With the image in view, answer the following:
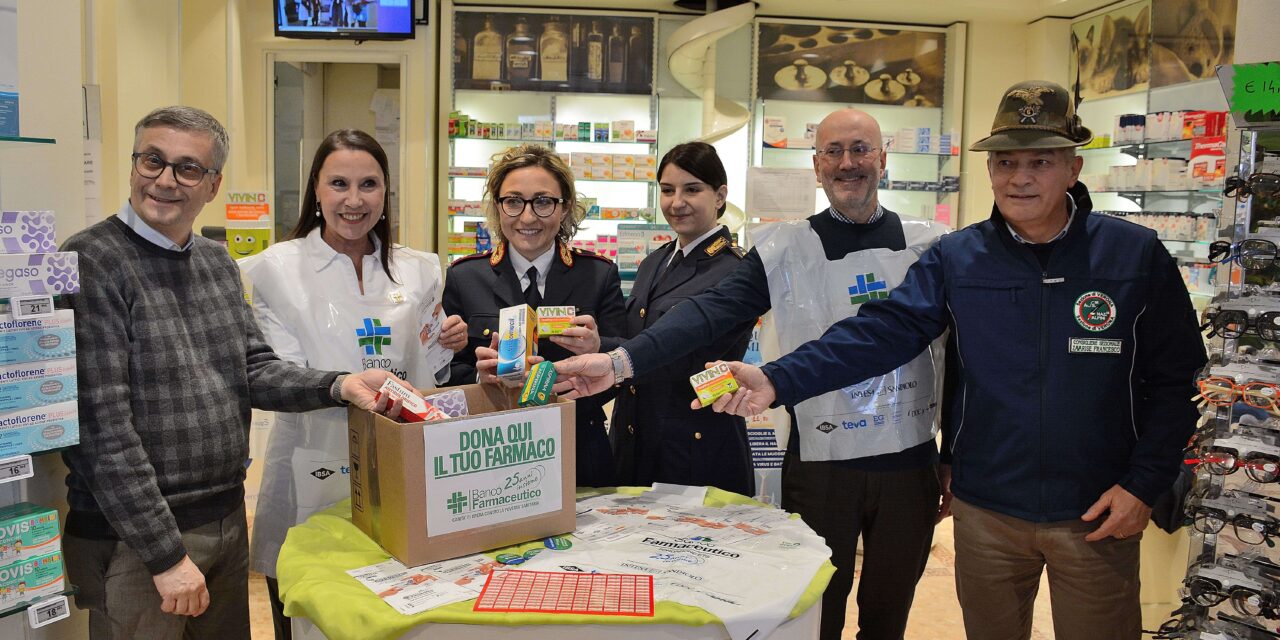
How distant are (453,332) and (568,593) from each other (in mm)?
977

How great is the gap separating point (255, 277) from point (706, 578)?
1337mm

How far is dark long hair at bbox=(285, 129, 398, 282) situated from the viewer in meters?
2.18

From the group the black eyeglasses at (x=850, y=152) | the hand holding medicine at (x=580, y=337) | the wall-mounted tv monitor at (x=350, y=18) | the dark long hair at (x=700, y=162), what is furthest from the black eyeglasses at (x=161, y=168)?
the wall-mounted tv monitor at (x=350, y=18)

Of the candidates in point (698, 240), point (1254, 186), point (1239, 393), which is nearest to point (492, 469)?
point (698, 240)

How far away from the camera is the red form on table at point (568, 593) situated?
54.9 inches

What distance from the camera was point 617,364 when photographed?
2.12 meters

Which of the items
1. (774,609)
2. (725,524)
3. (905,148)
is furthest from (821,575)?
(905,148)

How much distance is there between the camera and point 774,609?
143 cm

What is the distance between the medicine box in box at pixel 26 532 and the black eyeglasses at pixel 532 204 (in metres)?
1.22

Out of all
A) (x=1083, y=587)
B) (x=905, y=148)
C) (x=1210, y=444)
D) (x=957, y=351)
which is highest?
(x=905, y=148)

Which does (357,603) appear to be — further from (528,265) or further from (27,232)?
(528,265)

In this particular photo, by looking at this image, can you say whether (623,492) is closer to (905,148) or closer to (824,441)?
(824,441)

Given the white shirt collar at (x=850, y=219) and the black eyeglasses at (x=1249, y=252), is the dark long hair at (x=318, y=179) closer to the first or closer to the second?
the white shirt collar at (x=850, y=219)

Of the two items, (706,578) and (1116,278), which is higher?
(1116,278)
